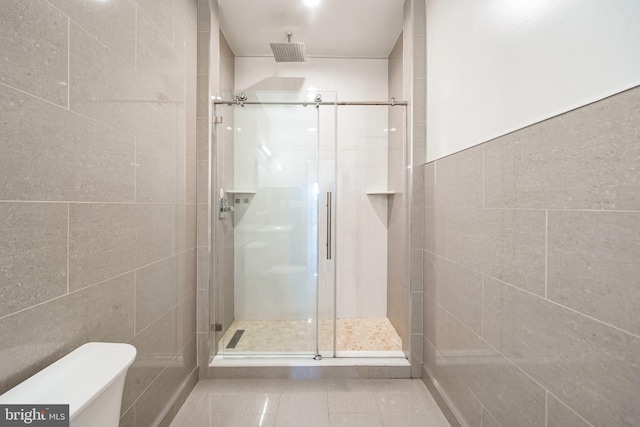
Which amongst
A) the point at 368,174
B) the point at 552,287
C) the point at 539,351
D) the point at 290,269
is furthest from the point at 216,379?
the point at 368,174

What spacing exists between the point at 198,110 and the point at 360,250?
1837mm

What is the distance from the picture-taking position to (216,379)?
1776mm

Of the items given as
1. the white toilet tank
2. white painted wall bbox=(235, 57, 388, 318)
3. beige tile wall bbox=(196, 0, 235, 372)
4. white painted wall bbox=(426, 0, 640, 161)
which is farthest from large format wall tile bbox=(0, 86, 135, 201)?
white painted wall bbox=(235, 57, 388, 318)

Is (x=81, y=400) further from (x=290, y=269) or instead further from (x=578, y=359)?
(x=290, y=269)

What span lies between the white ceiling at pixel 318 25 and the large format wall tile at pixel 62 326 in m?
2.08

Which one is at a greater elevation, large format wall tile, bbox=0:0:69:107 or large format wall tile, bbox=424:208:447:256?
large format wall tile, bbox=0:0:69:107

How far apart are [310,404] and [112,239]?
1371 mm

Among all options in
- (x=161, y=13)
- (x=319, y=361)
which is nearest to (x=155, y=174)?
(x=161, y=13)

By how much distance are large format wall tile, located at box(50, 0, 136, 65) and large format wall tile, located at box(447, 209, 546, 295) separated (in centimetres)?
161

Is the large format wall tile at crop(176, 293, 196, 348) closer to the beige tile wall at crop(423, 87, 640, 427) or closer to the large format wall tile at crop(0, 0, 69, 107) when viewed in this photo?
the large format wall tile at crop(0, 0, 69, 107)

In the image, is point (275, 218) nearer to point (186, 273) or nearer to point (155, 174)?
point (186, 273)

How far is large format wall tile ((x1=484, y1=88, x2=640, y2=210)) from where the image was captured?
612 mm

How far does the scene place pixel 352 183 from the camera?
8.63ft

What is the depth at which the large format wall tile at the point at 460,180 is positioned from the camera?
1.19 metres
